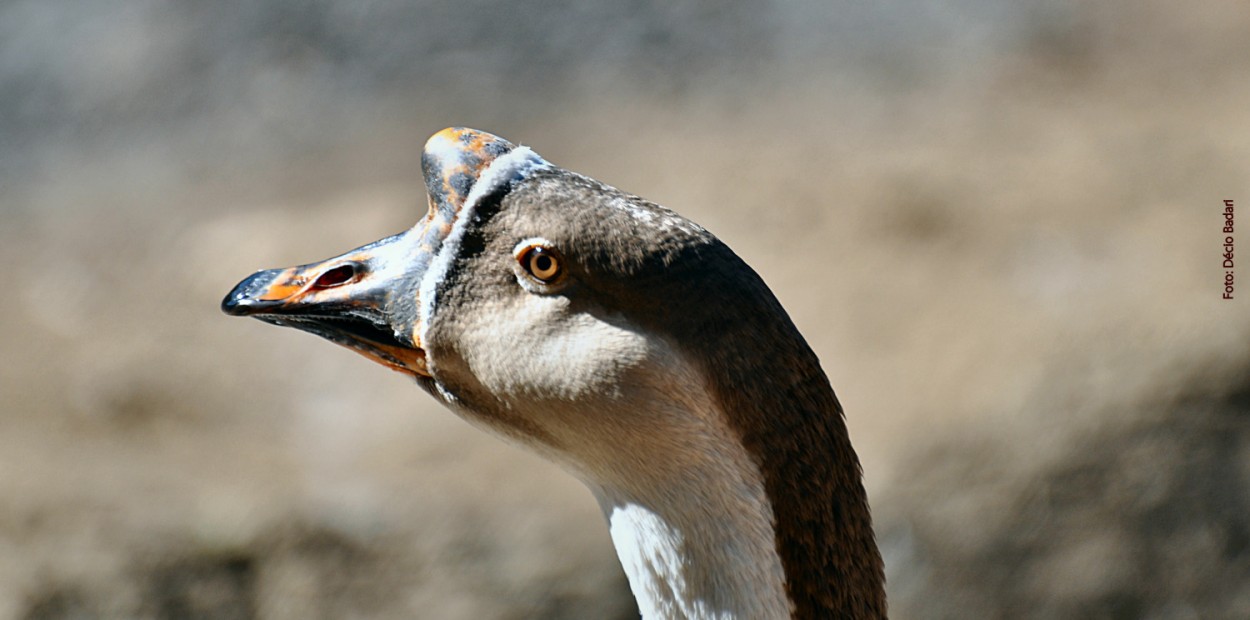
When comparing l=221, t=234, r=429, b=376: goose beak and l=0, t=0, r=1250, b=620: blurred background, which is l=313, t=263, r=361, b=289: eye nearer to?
l=221, t=234, r=429, b=376: goose beak

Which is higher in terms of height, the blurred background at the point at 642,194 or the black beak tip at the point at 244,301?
the blurred background at the point at 642,194

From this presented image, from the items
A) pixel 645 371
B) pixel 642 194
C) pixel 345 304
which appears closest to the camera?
pixel 645 371

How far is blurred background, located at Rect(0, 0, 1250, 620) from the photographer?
4.41 m

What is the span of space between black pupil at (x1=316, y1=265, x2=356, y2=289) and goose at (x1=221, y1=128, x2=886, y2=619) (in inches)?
1.1

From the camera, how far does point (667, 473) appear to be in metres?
2.21

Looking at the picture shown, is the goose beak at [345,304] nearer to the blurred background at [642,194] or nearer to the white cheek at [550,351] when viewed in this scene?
the white cheek at [550,351]

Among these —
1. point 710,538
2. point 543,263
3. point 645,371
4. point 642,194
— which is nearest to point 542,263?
point 543,263

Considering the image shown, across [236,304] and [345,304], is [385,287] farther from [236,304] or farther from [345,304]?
[236,304]

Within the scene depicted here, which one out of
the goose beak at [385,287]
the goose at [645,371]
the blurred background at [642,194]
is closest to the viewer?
the goose at [645,371]

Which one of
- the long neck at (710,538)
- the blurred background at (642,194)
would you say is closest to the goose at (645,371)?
the long neck at (710,538)

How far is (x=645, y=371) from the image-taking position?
2164mm

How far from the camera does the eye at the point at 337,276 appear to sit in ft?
7.86

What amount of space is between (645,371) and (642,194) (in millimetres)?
3693

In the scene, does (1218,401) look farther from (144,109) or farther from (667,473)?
(144,109)
